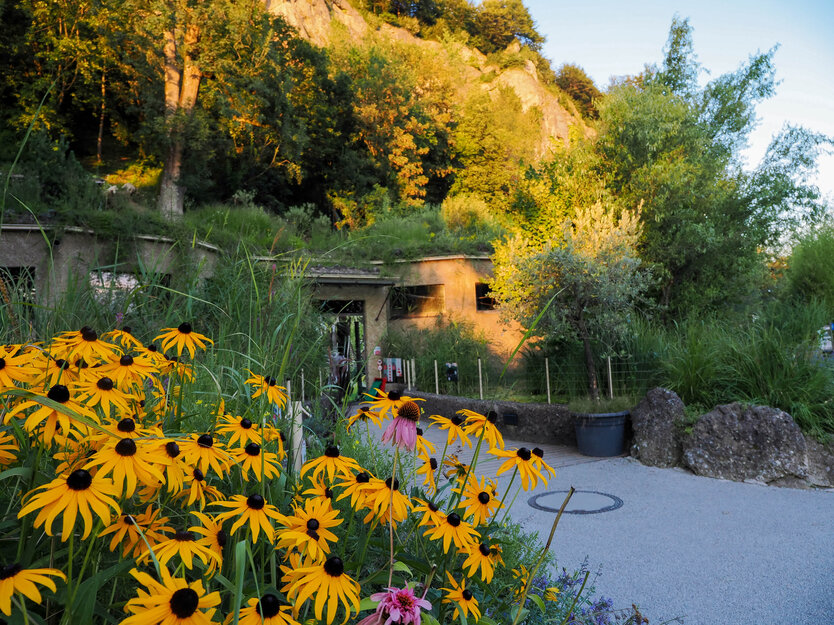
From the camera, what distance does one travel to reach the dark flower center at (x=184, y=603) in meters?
0.60

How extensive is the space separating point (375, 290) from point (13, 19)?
58.2ft

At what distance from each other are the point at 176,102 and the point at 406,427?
19.0 metres

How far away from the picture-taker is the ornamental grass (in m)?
0.69

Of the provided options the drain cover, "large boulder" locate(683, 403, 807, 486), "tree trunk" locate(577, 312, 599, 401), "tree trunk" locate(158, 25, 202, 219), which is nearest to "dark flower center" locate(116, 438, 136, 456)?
the drain cover

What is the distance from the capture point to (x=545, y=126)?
35781 mm

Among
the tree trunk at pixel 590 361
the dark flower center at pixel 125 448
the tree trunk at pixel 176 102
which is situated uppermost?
the tree trunk at pixel 176 102

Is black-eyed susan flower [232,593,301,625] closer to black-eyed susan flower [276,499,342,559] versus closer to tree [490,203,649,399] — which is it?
black-eyed susan flower [276,499,342,559]

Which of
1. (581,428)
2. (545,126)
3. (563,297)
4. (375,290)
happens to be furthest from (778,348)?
(545,126)

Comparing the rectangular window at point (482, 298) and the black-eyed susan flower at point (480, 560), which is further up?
the rectangular window at point (482, 298)

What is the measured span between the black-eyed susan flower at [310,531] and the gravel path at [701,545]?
1.50 meters

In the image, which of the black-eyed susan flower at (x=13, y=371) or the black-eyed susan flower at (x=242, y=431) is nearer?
the black-eyed susan flower at (x=13, y=371)

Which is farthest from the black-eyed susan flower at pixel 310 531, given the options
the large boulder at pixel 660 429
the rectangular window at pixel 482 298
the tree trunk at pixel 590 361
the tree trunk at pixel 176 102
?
the tree trunk at pixel 176 102

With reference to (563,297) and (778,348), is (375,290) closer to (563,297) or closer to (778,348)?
(563,297)

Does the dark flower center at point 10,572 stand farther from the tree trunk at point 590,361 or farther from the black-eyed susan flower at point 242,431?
the tree trunk at point 590,361
